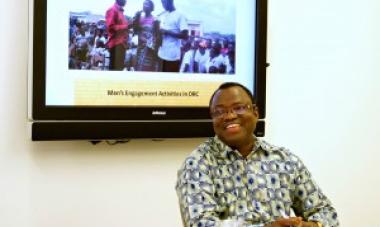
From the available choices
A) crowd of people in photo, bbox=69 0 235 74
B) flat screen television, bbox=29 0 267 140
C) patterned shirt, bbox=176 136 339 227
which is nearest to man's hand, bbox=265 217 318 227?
patterned shirt, bbox=176 136 339 227

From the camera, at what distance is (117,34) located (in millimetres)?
2141

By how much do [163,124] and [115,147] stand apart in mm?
239

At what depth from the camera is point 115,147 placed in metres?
2.23

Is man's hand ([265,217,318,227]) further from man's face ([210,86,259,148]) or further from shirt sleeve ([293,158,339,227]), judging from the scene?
man's face ([210,86,259,148])

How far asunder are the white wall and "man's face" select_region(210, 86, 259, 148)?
0.62 metres

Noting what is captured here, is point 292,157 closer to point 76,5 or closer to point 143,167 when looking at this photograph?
point 143,167

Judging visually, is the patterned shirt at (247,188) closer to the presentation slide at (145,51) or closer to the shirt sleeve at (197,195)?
the shirt sleeve at (197,195)

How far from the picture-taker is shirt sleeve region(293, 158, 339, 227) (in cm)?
180

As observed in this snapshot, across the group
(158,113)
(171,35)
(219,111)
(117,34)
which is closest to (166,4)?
(171,35)

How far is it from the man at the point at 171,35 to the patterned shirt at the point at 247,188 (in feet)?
1.92

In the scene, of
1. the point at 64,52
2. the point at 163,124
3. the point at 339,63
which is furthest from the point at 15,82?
the point at 339,63

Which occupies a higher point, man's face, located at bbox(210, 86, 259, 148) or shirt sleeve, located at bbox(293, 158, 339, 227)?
man's face, located at bbox(210, 86, 259, 148)

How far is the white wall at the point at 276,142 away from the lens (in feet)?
6.68

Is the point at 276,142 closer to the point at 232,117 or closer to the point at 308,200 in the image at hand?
the point at 308,200
